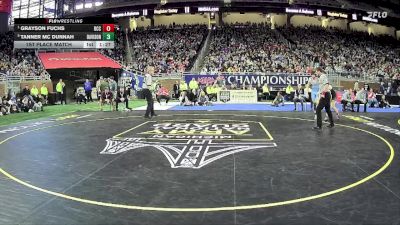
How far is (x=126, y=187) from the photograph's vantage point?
627cm

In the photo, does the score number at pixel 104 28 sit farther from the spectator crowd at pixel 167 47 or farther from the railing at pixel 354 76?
the railing at pixel 354 76

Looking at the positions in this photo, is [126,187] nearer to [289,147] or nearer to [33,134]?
[289,147]

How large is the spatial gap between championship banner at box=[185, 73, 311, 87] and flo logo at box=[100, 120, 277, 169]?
15429 mm

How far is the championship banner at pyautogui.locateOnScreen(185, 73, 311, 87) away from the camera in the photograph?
95.8 ft

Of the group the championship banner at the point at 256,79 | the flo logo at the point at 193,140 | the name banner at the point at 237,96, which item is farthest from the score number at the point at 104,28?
the flo logo at the point at 193,140

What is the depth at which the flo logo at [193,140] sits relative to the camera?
28.5ft

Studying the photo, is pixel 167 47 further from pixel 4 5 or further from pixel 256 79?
pixel 4 5

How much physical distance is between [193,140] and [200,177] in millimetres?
3715

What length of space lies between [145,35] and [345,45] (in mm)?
23062

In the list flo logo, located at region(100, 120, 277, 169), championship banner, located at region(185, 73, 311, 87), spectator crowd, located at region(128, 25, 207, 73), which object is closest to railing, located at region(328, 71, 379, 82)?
championship banner, located at region(185, 73, 311, 87)

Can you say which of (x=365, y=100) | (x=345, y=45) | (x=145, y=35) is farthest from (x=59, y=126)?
(x=345, y=45)
